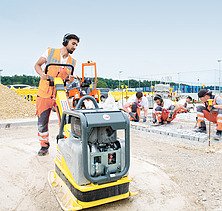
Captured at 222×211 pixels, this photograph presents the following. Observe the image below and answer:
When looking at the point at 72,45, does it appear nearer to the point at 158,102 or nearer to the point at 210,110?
the point at 210,110

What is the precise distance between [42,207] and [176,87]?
1975cm

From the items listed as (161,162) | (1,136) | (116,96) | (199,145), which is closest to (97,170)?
(161,162)

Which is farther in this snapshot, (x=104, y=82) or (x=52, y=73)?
(x=104, y=82)

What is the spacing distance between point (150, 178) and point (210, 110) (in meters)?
3.81

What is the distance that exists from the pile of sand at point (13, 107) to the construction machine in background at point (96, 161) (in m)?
7.61

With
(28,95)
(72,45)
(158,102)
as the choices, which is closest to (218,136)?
(158,102)

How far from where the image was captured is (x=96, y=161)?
7.38ft

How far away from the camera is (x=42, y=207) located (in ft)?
8.04

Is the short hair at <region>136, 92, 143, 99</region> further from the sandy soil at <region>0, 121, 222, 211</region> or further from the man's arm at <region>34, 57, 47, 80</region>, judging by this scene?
the man's arm at <region>34, 57, 47, 80</region>

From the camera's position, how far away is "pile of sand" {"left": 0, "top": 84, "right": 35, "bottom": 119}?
31.0 feet

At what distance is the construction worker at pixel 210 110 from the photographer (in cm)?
593

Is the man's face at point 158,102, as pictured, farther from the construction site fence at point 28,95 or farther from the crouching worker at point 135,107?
the construction site fence at point 28,95

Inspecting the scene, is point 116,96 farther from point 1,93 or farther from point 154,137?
point 154,137

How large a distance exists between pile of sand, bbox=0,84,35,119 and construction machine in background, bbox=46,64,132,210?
→ 25.0 feet
